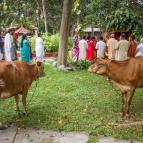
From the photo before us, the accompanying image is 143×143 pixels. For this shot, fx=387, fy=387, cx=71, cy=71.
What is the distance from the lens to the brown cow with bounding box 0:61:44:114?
805 centimetres

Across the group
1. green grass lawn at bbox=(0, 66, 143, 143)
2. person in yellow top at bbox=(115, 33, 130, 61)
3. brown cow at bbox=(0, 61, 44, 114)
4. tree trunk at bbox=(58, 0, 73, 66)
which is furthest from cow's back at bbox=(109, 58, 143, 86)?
tree trunk at bbox=(58, 0, 73, 66)

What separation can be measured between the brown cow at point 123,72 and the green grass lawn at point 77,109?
689mm

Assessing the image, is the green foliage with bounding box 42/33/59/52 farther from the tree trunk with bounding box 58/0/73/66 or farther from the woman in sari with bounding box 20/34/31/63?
the woman in sari with bounding box 20/34/31/63

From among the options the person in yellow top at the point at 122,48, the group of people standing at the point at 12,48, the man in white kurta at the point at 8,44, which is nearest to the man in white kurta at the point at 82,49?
the group of people standing at the point at 12,48

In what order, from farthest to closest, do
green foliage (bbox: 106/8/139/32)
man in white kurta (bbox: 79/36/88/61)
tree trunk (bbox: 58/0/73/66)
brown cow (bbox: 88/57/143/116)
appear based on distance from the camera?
1. green foliage (bbox: 106/8/139/32)
2. man in white kurta (bbox: 79/36/88/61)
3. tree trunk (bbox: 58/0/73/66)
4. brown cow (bbox: 88/57/143/116)

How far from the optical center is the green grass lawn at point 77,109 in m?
7.95

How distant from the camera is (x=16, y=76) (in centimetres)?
841

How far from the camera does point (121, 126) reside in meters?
8.04

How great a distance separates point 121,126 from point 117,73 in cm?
144

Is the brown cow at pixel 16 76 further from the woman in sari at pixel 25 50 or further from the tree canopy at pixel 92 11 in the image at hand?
the tree canopy at pixel 92 11

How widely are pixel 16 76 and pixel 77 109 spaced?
197 cm

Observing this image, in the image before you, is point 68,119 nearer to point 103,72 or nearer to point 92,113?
point 92,113

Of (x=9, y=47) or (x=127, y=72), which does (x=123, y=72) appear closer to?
(x=127, y=72)

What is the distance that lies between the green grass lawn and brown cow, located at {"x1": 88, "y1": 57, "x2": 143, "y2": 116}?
69 cm
